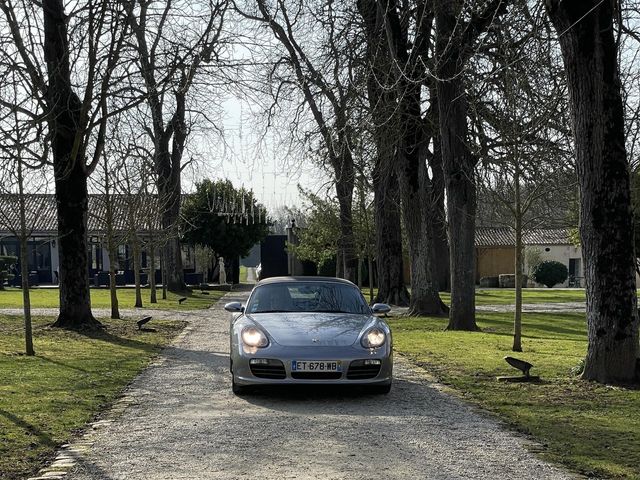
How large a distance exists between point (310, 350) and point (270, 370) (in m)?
0.48

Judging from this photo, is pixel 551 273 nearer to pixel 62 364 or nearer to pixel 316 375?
pixel 62 364

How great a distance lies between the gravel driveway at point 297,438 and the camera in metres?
5.46

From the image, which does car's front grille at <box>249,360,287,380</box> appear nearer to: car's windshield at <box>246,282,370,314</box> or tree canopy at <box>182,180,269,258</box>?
car's windshield at <box>246,282,370,314</box>

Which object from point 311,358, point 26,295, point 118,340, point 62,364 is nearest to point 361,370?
point 311,358

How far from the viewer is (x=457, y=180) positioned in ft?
54.9

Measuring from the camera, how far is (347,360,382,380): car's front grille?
27.4 ft

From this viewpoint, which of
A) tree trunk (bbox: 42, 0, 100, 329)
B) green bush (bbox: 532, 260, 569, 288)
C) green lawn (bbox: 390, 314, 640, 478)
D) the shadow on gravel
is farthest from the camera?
green bush (bbox: 532, 260, 569, 288)

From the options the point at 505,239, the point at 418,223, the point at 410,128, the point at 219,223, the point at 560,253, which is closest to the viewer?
the point at 410,128

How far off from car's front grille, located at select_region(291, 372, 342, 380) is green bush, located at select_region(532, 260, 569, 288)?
158 feet

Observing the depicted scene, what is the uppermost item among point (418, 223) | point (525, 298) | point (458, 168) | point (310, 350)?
point (458, 168)

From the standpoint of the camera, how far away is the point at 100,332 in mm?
17062

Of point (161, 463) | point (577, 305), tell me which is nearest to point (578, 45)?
point (161, 463)

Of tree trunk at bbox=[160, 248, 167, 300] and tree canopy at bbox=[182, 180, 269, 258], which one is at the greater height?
tree canopy at bbox=[182, 180, 269, 258]

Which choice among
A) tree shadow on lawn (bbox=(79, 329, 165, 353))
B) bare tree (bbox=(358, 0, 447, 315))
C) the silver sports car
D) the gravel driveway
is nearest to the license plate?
the silver sports car
